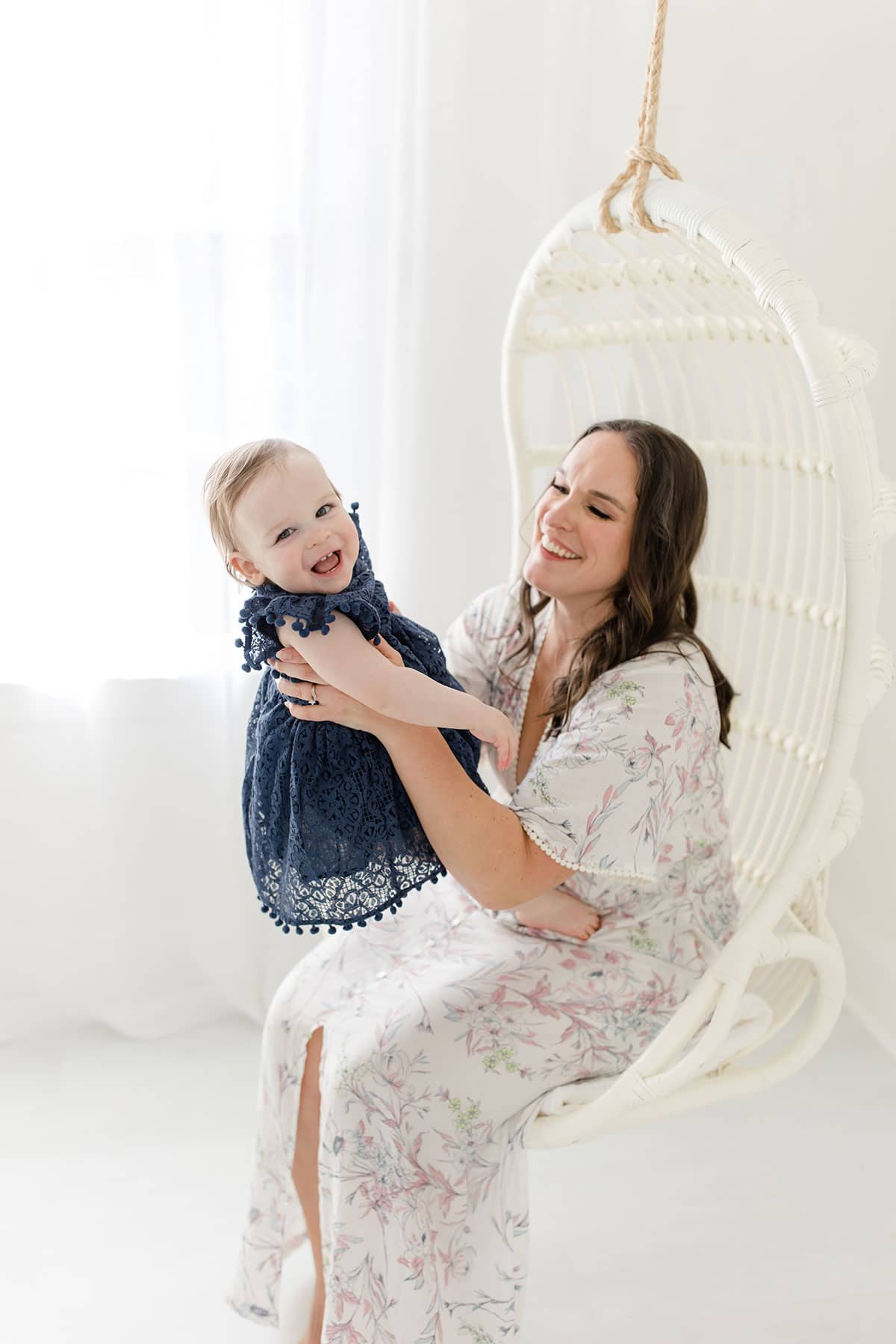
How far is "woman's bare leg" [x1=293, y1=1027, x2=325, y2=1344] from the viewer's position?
1446 millimetres

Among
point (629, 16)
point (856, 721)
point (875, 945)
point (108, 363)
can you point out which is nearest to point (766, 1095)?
point (875, 945)

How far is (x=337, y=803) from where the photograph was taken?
122 centimetres

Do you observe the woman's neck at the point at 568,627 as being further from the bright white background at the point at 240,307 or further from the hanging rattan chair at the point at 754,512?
the bright white background at the point at 240,307

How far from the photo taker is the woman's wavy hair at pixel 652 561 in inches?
55.0

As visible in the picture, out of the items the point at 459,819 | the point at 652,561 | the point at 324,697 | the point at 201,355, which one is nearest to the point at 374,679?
the point at 324,697

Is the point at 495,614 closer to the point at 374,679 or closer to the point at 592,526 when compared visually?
the point at 592,526

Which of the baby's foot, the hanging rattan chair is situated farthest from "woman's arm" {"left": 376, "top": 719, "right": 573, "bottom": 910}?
the hanging rattan chair

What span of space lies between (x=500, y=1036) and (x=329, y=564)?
593mm

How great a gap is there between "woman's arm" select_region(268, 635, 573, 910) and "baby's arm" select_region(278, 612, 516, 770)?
0.03 meters

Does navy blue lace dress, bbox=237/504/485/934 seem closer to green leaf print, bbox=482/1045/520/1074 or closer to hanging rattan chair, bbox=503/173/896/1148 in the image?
green leaf print, bbox=482/1045/520/1074

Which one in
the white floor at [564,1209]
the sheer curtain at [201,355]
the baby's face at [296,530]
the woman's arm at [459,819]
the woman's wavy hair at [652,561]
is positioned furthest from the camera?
the sheer curtain at [201,355]

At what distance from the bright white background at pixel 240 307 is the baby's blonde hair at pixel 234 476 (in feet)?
2.90

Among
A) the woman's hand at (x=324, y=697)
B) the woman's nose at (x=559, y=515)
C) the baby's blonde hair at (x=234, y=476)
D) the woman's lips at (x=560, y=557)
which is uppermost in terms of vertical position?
the baby's blonde hair at (x=234, y=476)

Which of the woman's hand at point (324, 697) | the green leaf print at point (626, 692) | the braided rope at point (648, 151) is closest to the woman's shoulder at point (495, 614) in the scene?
the green leaf print at point (626, 692)
